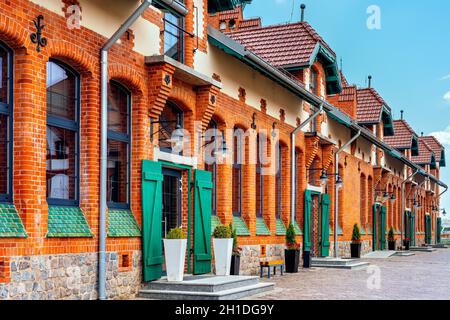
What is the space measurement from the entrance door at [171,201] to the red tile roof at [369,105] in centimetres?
2229

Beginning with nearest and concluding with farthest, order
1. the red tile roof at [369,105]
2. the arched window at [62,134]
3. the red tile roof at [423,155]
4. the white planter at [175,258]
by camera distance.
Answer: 1. the arched window at [62,134]
2. the white planter at [175,258]
3. the red tile roof at [369,105]
4. the red tile roof at [423,155]

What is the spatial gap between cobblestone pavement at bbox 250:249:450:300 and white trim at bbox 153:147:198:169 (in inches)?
127

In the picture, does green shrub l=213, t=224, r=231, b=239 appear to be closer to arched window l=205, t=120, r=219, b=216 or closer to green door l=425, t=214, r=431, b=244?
arched window l=205, t=120, r=219, b=216

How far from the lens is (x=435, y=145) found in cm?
6091

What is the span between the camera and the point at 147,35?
1369 centimetres

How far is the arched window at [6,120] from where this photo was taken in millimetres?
10109

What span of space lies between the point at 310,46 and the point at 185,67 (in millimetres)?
9858

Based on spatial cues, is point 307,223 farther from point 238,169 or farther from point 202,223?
point 202,223

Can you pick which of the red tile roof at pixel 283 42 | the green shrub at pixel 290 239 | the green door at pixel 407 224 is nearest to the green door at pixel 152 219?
the green shrub at pixel 290 239

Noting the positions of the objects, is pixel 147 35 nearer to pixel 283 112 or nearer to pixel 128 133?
pixel 128 133

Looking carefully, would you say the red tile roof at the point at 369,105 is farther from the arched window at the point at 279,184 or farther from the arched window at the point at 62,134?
the arched window at the point at 62,134

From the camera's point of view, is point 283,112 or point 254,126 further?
point 283,112

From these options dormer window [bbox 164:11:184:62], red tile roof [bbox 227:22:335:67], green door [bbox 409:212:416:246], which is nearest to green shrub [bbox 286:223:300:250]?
red tile roof [bbox 227:22:335:67]
